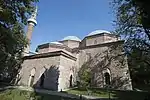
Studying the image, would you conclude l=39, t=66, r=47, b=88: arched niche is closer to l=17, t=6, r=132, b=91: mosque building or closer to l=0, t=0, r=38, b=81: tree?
l=17, t=6, r=132, b=91: mosque building

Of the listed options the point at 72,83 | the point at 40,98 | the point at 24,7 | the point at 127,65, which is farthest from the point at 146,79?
the point at 24,7

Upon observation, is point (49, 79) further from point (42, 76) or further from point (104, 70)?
point (104, 70)

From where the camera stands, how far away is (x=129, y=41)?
17016 mm

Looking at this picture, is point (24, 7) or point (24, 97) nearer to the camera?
point (24, 97)

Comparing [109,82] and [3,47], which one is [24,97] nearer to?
[3,47]

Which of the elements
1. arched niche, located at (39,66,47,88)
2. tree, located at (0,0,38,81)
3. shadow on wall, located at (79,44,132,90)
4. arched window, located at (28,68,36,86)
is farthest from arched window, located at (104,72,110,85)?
tree, located at (0,0,38,81)

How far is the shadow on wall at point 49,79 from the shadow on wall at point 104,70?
441cm

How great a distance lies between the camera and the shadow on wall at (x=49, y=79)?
74.8ft

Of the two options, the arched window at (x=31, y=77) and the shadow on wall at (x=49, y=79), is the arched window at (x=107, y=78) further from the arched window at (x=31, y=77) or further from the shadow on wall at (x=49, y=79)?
the arched window at (x=31, y=77)

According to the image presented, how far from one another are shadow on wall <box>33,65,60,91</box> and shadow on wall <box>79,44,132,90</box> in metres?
4.41

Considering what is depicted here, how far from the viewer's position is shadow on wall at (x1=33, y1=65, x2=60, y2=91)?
22.8 metres

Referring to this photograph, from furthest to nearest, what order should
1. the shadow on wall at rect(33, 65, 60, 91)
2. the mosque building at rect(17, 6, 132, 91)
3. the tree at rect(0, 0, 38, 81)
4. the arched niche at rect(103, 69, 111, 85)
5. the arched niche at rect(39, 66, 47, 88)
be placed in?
the arched niche at rect(103, 69, 111, 85)
the arched niche at rect(39, 66, 47, 88)
the mosque building at rect(17, 6, 132, 91)
the shadow on wall at rect(33, 65, 60, 91)
the tree at rect(0, 0, 38, 81)

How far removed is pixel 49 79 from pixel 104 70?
9510 mm

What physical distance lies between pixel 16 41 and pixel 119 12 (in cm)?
1327
